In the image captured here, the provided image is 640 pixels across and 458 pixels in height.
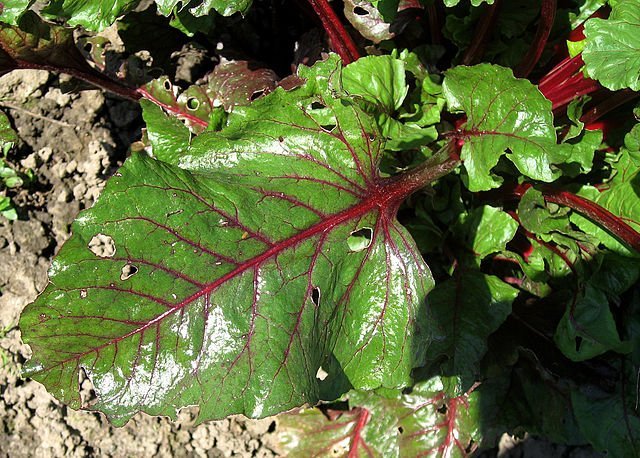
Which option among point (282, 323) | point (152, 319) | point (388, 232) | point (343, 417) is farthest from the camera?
point (343, 417)

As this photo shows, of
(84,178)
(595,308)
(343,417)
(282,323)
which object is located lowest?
(343,417)

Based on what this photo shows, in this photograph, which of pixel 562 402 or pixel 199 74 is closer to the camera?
pixel 562 402

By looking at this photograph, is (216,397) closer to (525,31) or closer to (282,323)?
(282,323)

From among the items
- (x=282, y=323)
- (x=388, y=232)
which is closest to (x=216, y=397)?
(x=282, y=323)

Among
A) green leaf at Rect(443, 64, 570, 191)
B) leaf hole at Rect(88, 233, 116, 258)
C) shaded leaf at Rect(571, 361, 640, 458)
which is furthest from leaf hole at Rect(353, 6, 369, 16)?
shaded leaf at Rect(571, 361, 640, 458)

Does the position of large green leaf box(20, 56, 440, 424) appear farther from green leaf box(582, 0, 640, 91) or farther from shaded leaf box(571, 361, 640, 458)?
shaded leaf box(571, 361, 640, 458)

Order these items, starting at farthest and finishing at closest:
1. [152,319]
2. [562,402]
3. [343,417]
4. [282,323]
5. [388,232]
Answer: [343,417] → [562,402] → [388,232] → [282,323] → [152,319]
